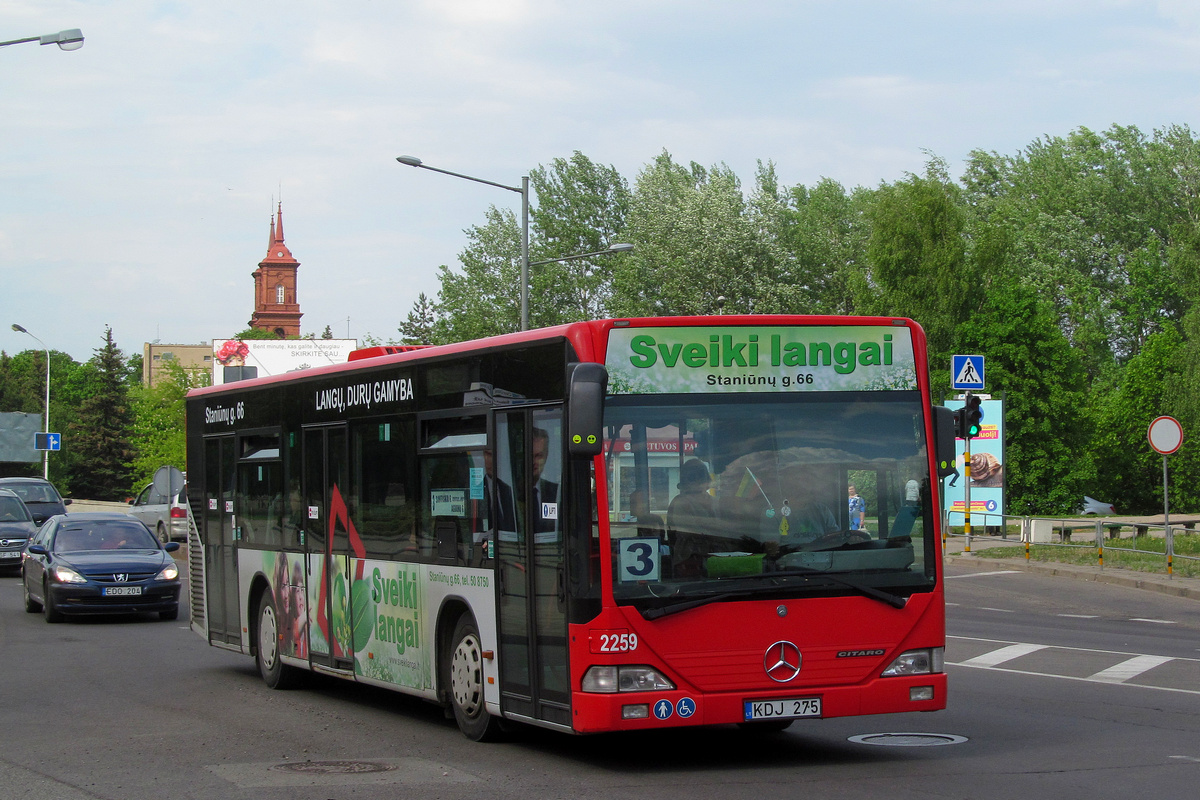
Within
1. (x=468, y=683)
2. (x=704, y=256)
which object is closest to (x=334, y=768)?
(x=468, y=683)

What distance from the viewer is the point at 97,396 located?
326 feet

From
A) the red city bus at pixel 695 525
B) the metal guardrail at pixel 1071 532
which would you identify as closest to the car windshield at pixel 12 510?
the metal guardrail at pixel 1071 532

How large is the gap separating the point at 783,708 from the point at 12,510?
2659 cm

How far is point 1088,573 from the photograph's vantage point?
85.7 feet

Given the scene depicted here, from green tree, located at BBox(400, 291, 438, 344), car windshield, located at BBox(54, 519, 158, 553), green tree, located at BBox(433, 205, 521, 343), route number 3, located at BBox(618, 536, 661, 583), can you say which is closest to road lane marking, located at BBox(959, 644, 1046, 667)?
route number 3, located at BBox(618, 536, 661, 583)

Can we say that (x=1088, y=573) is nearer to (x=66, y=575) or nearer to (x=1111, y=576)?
(x=1111, y=576)

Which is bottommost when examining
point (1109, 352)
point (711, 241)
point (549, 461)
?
point (549, 461)

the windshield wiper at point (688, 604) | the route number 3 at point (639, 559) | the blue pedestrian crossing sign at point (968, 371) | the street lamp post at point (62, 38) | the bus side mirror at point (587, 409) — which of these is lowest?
the windshield wiper at point (688, 604)

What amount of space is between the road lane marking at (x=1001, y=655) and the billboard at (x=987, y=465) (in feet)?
53.6

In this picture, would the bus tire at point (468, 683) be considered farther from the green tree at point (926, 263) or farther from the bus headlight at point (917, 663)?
the green tree at point (926, 263)

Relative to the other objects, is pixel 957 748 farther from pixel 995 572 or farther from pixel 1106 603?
pixel 995 572

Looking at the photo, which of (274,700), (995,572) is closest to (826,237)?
(995,572)

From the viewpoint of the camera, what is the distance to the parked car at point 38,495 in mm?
36344

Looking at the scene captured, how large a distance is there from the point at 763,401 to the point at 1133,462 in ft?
194
